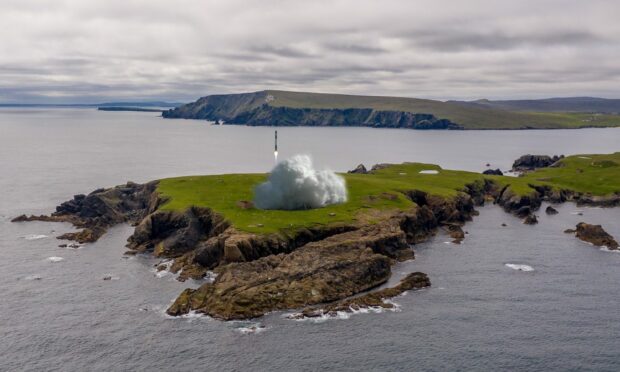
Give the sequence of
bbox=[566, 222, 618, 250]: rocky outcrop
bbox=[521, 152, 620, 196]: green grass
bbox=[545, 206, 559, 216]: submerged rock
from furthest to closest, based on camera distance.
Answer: bbox=[521, 152, 620, 196]: green grass
bbox=[545, 206, 559, 216]: submerged rock
bbox=[566, 222, 618, 250]: rocky outcrop

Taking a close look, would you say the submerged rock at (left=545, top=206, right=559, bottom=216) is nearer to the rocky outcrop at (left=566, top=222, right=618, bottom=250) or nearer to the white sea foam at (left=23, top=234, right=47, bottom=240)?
the rocky outcrop at (left=566, top=222, right=618, bottom=250)

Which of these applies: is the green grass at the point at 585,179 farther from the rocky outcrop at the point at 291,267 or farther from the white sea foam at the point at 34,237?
the white sea foam at the point at 34,237

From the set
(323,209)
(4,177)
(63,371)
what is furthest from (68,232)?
(4,177)

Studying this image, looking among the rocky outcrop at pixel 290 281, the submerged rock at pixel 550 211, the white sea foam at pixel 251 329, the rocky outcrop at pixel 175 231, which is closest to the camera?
the white sea foam at pixel 251 329

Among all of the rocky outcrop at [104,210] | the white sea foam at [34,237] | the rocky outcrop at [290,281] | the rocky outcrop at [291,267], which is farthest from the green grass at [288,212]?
the white sea foam at [34,237]

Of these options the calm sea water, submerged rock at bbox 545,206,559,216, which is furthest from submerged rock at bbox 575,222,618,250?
submerged rock at bbox 545,206,559,216

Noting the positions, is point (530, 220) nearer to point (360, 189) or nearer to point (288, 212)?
point (360, 189)
